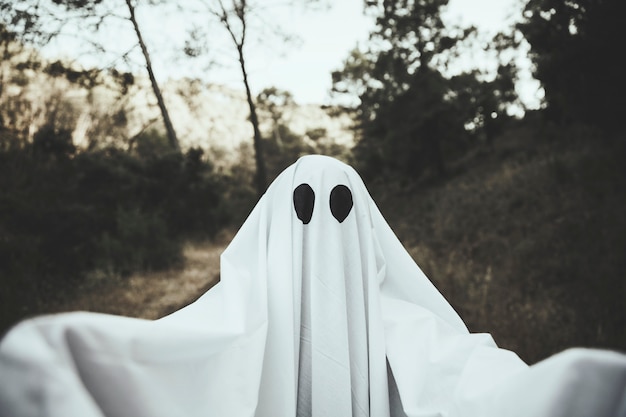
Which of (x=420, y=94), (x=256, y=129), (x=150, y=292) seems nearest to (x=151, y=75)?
(x=256, y=129)

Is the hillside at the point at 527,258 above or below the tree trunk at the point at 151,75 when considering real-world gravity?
below

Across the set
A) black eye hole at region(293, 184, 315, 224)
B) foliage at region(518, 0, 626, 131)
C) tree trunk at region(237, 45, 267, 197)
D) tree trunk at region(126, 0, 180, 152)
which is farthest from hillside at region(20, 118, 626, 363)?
tree trunk at region(126, 0, 180, 152)

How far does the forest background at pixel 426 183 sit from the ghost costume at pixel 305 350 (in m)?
3.50

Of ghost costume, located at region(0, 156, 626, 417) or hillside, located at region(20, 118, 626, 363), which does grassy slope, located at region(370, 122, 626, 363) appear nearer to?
hillside, located at region(20, 118, 626, 363)

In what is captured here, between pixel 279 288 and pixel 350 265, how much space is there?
0.48m

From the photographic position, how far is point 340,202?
196 cm

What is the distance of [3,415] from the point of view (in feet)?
2.57

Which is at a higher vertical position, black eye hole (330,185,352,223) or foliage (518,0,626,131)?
foliage (518,0,626,131)

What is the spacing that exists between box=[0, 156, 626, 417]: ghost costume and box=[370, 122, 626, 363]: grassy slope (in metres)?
3.48

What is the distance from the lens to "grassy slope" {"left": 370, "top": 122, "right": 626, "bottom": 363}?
463 cm

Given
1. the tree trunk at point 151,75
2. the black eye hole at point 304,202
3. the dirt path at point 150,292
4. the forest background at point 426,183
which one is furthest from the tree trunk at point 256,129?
the black eye hole at point 304,202

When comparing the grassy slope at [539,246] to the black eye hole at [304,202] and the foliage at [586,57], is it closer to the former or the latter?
A: the foliage at [586,57]

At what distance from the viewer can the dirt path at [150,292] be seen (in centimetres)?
647

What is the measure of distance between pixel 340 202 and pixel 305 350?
90 centimetres
